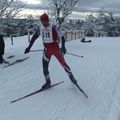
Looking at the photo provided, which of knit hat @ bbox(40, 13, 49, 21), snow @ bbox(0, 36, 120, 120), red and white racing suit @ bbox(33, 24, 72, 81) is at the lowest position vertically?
snow @ bbox(0, 36, 120, 120)

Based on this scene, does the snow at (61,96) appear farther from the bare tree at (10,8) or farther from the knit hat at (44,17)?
the bare tree at (10,8)

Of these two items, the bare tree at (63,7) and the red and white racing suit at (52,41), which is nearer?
the red and white racing suit at (52,41)

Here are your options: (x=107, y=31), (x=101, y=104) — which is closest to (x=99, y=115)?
(x=101, y=104)

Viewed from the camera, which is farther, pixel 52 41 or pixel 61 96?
pixel 52 41

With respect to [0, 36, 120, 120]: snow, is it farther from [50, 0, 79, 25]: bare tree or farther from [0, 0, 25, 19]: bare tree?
[50, 0, 79, 25]: bare tree

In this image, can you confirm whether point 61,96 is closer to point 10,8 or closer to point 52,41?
point 52,41

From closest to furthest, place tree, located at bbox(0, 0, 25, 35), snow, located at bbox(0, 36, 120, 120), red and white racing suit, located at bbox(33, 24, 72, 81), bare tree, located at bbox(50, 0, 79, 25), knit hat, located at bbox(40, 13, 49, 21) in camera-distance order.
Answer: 1. snow, located at bbox(0, 36, 120, 120)
2. knit hat, located at bbox(40, 13, 49, 21)
3. red and white racing suit, located at bbox(33, 24, 72, 81)
4. tree, located at bbox(0, 0, 25, 35)
5. bare tree, located at bbox(50, 0, 79, 25)

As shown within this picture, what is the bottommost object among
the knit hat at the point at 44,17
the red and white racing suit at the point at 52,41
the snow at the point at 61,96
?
the snow at the point at 61,96

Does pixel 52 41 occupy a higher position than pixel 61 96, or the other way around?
pixel 52 41

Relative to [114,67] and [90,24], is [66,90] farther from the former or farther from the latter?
[90,24]

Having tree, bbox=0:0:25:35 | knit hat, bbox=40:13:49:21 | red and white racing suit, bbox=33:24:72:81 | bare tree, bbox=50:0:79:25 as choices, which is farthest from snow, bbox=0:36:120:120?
bare tree, bbox=50:0:79:25

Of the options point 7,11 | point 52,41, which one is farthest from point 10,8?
point 52,41

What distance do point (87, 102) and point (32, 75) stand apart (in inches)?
163

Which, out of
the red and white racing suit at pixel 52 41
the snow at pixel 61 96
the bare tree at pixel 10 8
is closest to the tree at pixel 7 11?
the bare tree at pixel 10 8
